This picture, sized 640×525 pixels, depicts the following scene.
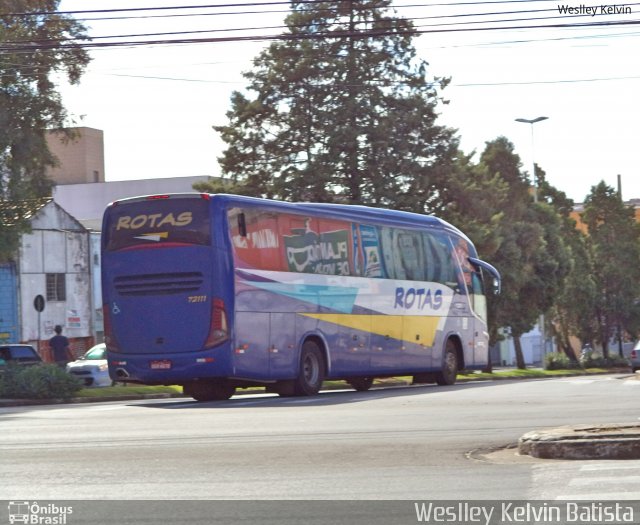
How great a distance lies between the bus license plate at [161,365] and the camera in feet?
72.7

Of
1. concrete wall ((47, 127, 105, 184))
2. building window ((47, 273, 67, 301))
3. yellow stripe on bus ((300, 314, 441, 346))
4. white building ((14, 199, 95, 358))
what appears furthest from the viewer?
concrete wall ((47, 127, 105, 184))

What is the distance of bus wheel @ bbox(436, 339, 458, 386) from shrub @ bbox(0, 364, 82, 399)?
27.5 ft

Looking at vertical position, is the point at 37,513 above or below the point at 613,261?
below

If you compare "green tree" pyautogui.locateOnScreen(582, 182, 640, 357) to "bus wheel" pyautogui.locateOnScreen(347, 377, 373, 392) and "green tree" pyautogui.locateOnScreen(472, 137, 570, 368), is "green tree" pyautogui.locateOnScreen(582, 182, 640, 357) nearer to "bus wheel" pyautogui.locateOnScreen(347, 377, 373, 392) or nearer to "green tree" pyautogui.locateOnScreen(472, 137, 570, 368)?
"green tree" pyautogui.locateOnScreen(472, 137, 570, 368)

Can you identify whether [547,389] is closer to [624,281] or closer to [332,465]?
[332,465]

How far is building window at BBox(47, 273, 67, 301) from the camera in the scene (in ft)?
177

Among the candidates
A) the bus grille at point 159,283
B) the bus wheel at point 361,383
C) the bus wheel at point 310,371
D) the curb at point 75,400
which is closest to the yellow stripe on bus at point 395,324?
the bus wheel at point 310,371

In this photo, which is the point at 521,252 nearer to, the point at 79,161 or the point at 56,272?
the point at 56,272

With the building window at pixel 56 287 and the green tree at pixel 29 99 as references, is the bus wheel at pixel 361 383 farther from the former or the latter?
the building window at pixel 56 287

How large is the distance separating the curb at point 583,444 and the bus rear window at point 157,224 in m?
11.1

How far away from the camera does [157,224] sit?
22391mm

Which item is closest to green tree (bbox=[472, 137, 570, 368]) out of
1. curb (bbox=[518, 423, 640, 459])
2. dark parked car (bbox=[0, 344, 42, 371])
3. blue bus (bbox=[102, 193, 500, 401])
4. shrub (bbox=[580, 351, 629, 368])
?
shrub (bbox=[580, 351, 629, 368])

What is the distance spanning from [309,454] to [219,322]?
10.1m

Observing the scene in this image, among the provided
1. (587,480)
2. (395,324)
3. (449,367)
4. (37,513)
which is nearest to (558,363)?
(449,367)
